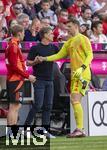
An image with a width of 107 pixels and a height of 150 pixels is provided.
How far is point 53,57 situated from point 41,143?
5.97 ft

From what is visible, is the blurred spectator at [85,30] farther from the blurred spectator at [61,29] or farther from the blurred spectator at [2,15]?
the blurred spectator at [2,15]

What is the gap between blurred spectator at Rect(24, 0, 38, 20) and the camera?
56.5 feet

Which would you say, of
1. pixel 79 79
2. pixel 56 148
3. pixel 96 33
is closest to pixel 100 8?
pixel 96 33

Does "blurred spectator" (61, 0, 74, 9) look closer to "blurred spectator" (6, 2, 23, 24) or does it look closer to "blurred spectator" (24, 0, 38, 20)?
"blurred spectator" (24, 0, 38, 20)

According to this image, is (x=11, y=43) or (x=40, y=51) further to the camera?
(x=40, y=51)

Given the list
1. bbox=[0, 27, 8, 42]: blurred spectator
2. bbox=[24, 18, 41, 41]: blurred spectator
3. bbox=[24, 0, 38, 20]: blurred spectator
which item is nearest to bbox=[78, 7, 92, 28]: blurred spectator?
bbox=[24, 0, 38, 20]: blurred spectator

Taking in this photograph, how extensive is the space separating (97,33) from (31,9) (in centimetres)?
182

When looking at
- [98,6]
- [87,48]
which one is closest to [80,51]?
[87,48]

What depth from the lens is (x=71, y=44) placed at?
11.8 metres

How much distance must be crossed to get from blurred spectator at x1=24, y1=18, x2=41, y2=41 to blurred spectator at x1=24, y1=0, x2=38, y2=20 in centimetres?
127

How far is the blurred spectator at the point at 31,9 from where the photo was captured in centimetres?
1722

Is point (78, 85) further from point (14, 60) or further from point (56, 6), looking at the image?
point (56, 6)

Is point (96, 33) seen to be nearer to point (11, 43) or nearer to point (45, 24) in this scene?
point (45, 24)

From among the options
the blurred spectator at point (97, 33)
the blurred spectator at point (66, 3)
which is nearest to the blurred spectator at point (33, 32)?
the blurred spectator at point (97, 33)
